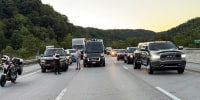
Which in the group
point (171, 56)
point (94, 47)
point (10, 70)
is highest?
point (94, 47)

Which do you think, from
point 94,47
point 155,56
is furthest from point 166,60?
point 94,47

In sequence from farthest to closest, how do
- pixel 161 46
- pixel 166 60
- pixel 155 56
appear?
pixel 161 46 < pixel 155 56 < pixel 166 60

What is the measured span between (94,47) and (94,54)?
1206 mm

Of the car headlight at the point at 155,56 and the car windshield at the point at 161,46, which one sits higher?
the car windshield at the point at 161,46

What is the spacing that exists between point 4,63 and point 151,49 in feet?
31.6

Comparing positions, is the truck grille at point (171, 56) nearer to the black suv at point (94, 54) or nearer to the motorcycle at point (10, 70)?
the motorcycle at point (10, 70)

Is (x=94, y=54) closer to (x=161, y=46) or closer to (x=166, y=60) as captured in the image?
(x=161, y=46)

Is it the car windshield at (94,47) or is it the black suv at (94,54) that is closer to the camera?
the black suv at (94,54)

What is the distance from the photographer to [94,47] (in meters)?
38.0

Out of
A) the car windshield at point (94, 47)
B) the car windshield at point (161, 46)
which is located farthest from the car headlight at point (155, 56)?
the car windshield at point (94, 47)

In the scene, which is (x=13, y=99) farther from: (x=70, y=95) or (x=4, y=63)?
(x=4, y=63)

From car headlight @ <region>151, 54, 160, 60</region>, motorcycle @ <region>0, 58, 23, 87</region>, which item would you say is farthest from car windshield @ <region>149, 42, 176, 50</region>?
motorcycle @ <region>0, 58, 23, 87</region>

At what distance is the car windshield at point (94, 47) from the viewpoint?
1485 inches

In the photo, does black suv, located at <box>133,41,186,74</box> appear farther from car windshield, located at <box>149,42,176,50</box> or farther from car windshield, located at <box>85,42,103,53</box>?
car windshield, located at <box>85,42,103,53</box>
